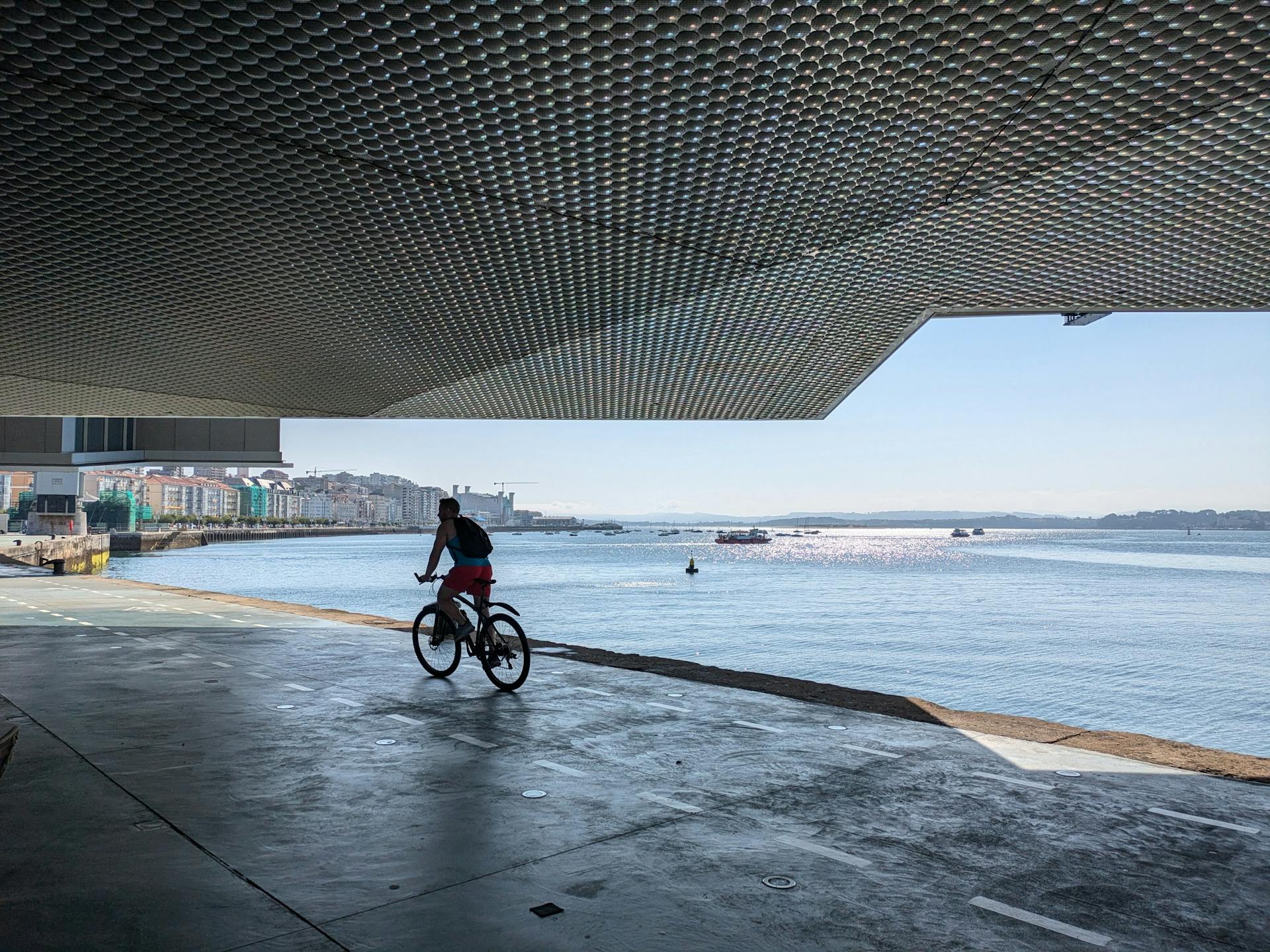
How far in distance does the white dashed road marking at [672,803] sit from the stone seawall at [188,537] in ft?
378

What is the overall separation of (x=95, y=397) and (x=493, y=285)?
1026 cm

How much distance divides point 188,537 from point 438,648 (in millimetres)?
136602

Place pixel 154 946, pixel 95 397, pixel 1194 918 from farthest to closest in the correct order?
pixel 95 397
pixel 1194 918
pixel 154 946

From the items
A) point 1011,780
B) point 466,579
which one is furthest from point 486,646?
point 1011,780

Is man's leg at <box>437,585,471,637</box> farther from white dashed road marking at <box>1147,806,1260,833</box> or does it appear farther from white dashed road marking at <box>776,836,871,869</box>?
white dashed road marking at <box>1147,806,1260,833</box>

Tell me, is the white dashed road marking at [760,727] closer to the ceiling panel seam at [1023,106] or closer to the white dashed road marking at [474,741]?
the white dashed road marking at [474,741]

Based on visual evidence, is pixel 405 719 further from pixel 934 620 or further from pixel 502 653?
pixel 934 620

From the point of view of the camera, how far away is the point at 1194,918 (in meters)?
3.02

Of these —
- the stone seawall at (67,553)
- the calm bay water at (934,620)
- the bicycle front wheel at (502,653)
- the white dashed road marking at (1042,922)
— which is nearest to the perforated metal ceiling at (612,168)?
the bicycle front wheel at (502,653)

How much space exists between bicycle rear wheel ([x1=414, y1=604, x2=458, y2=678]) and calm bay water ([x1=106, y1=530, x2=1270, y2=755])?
14.3 meters

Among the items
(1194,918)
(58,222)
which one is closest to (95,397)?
(58,222)

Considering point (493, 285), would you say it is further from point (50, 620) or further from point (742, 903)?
point (50, 620)

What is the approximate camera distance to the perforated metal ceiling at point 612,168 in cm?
452

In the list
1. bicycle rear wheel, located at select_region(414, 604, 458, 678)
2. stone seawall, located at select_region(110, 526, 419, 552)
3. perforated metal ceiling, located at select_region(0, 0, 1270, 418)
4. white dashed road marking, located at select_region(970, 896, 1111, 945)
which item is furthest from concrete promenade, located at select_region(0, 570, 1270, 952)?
stone seawall, located at select_region(110, 526, 419, 552)
